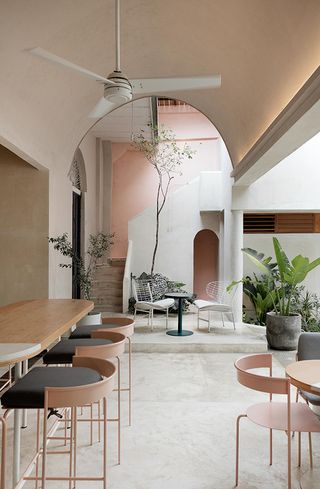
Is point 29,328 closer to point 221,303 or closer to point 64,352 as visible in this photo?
point 64,352

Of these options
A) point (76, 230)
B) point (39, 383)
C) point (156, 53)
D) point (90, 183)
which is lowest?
point (39, 383)

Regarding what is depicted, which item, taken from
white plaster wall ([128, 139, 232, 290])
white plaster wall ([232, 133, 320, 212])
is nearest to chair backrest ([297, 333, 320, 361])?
white plaster wall ([232, 133, 320, 212])

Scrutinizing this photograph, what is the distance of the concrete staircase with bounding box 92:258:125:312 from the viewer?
9906 mm

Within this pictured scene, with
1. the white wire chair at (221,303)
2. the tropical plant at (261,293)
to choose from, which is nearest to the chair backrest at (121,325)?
the white wire chair at (221,303)

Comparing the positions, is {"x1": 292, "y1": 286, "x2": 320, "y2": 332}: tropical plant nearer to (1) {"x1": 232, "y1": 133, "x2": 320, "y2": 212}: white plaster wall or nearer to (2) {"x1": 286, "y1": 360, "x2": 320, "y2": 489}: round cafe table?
(1) {"x1": 232, "y1": 133, "x2": 320, "y2": 212}: white plaster wall

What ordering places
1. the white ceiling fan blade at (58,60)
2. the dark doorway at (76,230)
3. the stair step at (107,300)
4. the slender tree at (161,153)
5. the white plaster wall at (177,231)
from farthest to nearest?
the white plaster wall at (177,231), the slender tree at (161,153), the stair step at (107,300), the dark doorway at (76,230), the white ceiling fan blade at (58,60)

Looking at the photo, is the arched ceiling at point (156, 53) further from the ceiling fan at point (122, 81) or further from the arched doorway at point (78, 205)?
the arched doorway at point (78, 205)

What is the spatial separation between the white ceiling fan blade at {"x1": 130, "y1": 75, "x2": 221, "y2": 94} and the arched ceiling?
0.90m

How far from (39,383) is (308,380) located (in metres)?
1.66

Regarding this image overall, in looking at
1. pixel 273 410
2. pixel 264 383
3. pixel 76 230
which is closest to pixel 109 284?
pixel 76 230

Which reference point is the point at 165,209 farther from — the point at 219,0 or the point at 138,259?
the point at 219,0

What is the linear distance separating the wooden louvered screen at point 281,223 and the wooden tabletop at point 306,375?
710cm

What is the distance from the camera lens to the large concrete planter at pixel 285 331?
665 cm

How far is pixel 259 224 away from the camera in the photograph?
9906 millimetres
